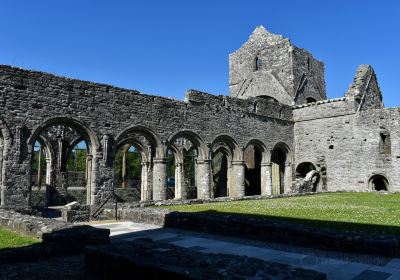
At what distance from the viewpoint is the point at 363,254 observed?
5.81m

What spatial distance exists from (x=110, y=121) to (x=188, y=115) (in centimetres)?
435

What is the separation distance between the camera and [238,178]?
20172mm

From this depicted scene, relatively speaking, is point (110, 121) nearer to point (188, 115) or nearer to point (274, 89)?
point (188, 115)

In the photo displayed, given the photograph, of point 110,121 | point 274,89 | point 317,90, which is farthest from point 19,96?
point 317,90

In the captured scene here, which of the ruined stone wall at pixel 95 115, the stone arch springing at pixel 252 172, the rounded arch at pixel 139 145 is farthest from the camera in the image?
the stone arch springing at pixel 252 172

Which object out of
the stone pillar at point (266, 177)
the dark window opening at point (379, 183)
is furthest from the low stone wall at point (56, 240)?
the dark window opening at point (379, 183)

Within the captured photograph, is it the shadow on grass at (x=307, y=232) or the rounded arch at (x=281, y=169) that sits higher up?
the rounded arch at (x=281, y=169)

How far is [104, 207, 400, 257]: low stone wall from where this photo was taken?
19.0 ft

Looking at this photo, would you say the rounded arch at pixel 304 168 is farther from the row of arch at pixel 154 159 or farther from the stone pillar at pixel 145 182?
the stone pillar at pixel 145 182

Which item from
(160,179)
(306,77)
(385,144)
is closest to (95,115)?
(160,179)

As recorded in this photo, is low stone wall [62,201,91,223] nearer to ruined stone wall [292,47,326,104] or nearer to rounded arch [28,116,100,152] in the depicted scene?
rounded arch [28,116,100,152]

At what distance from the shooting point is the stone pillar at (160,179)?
16.6m

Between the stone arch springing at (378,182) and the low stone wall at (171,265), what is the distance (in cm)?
1973

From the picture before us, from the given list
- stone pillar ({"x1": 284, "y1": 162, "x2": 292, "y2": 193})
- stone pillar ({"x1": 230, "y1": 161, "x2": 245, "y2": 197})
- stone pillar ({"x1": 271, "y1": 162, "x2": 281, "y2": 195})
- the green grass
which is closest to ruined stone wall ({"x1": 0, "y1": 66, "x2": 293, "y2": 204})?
stone pillar ({"x1": 230, "y1": 161, "x2": 245, "y2": 197})
